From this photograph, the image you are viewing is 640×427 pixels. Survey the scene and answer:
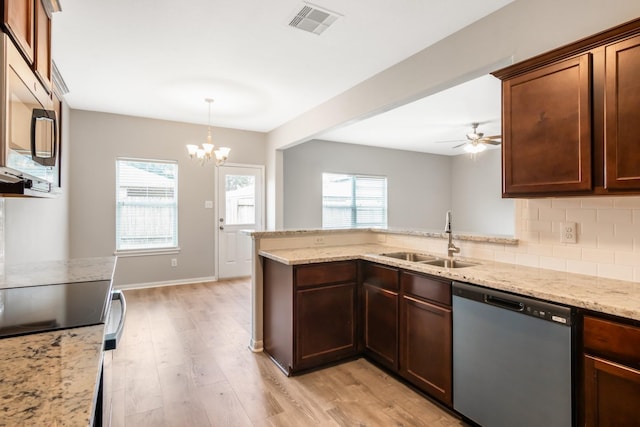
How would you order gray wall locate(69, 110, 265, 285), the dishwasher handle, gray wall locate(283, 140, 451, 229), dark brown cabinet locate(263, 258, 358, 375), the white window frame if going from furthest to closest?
gray wall locate(283, 140, 451, 229), the white window frame, gray wall locate(69, 110, 265, 285), dark brown cabinet locate(263, 258, 358, 375), the dishwasher handle

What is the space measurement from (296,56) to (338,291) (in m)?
2.19

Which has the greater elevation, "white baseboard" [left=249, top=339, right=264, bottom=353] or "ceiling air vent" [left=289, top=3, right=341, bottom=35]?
"ceiling air vent" [left=289, top=3, right=341, bottom=35]

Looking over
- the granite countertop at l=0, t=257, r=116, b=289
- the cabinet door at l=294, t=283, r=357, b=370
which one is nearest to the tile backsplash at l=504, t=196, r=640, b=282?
the cabinet door at l=294, t=283, r=357, b=370

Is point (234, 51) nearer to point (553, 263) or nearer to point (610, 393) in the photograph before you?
point (553, 263)

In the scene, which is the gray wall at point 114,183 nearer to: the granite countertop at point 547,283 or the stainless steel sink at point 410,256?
the granite countertop at point 547,283

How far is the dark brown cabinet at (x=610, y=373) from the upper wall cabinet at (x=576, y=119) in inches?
25.6

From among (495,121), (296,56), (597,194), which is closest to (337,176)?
(495,121)

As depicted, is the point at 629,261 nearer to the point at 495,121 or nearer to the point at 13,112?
the point at 13,112

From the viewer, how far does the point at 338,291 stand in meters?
2.67

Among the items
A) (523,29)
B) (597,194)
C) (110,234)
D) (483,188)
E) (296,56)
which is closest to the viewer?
(597,194)

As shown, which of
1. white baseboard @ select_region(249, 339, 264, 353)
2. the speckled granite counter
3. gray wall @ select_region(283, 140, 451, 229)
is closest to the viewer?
the speckled granite counter

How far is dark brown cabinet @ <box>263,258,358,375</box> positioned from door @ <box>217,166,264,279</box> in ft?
10.6

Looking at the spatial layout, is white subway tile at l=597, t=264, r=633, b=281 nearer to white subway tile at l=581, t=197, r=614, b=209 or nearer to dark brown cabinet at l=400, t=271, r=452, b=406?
white subway tile at l=581, t=197, r=614, b=209

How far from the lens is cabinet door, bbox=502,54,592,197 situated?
1684mm
